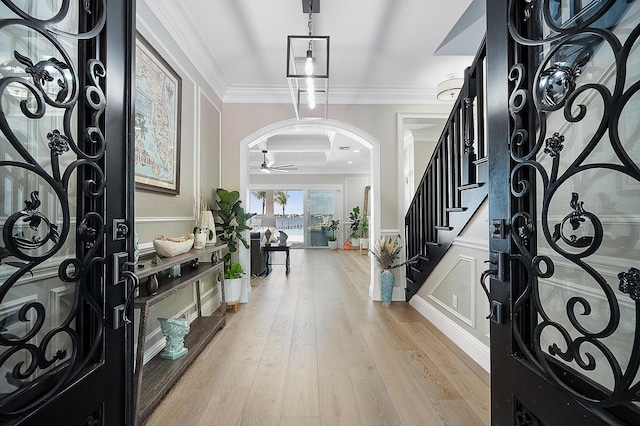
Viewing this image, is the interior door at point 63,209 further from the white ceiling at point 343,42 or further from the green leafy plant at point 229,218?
the green leafy plant at point 229,218

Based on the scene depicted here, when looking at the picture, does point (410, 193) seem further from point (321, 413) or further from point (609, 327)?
point (609, 327)

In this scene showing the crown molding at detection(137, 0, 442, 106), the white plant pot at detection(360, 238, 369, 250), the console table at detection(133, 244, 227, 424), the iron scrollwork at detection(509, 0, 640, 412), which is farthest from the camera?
the white plant pot at detection(360, 238, 369, 250)

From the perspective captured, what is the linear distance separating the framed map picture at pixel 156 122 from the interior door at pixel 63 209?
153 centimetres

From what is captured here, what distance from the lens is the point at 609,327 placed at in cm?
66

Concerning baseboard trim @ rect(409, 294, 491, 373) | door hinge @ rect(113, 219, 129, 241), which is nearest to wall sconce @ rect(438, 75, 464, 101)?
baseboard trim @ rect(409, 294, 491, 373)

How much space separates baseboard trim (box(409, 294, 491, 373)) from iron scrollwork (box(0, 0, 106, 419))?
97.5 inches

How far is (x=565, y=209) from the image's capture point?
32.0 inches

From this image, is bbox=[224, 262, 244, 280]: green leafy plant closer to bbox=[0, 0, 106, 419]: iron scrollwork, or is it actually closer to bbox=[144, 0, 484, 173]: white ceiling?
bbox=[144, 0, 484, 173]: white ceiling

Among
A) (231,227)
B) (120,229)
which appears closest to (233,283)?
(231,227)

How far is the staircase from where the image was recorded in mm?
2283

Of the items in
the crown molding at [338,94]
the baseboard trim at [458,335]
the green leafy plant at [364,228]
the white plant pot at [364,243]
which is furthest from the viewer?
the green leafy plant at [364,228]

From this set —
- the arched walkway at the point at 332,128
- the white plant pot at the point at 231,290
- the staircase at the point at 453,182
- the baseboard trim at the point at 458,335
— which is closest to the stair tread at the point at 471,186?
the staircase at the point at 453,182

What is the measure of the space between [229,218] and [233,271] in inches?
25.4

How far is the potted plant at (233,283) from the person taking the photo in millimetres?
3791
